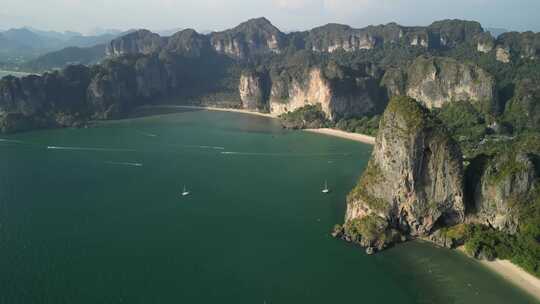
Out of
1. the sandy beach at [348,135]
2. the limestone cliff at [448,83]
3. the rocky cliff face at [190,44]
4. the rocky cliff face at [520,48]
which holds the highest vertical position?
the rocky cliff face at [190,44]

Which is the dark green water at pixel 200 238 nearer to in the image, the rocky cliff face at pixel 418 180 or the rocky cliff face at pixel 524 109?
the rocky cliff face at pixel 418 180

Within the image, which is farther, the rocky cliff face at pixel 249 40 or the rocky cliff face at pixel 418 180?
the rocky cliff face at pixel 249 40

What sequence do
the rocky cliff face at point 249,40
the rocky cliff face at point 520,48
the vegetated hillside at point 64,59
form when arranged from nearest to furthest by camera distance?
1. the rocky cliff face at point 520,48
2. the rocky cliff face at point 249,40
3. the vegetated hillside at point 64,59

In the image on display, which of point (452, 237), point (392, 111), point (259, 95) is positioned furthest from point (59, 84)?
point (452, 237)

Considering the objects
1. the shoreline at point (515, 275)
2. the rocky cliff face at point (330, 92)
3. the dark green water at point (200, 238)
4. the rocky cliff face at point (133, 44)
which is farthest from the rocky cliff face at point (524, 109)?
the rocky cliff face at point (133, 44)

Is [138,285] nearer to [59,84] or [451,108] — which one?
[451,108]

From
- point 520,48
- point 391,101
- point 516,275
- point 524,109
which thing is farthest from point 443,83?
point 516,275

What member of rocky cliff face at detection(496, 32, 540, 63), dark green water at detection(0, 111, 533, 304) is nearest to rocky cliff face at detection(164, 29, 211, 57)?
rocky cliff face at detection(496, 32, 540, 63)
